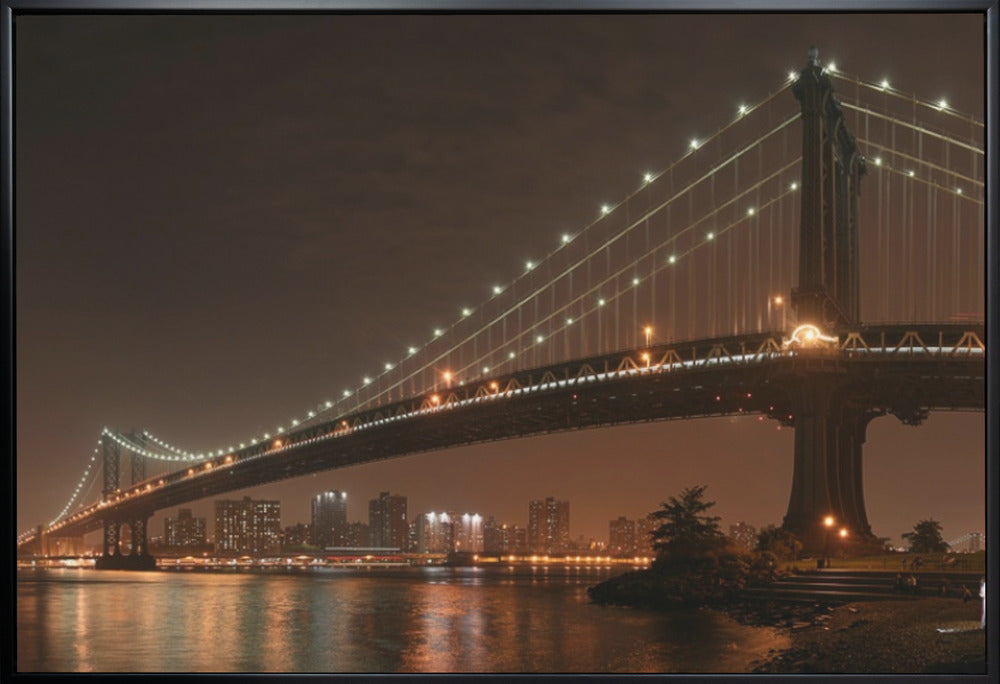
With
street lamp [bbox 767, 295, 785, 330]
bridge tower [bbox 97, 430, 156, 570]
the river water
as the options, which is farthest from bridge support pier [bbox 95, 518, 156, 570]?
street lamp [bbox 767, 295, 785, 330]

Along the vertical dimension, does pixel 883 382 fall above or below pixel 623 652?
above

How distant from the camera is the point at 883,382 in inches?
922

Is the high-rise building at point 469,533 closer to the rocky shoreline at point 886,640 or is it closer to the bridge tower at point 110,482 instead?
the bridge tower at point 110,482

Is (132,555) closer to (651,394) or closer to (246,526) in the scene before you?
(246,526)

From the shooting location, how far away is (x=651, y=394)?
2761 centimetres

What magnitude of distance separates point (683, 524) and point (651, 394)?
5.60 meters

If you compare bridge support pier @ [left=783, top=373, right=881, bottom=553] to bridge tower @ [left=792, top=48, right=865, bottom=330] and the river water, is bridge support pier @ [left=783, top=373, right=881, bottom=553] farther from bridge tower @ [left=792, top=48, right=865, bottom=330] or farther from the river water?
the river water

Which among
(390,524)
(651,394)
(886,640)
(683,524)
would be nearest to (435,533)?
(390,524)

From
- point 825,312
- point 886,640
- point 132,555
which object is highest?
point 825,312

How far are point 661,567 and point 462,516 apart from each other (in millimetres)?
23768

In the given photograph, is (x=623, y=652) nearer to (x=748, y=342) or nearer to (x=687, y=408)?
(x=748, y=342)

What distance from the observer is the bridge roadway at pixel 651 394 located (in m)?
23.2

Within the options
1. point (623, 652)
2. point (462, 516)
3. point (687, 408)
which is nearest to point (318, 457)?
point (462, 516)
